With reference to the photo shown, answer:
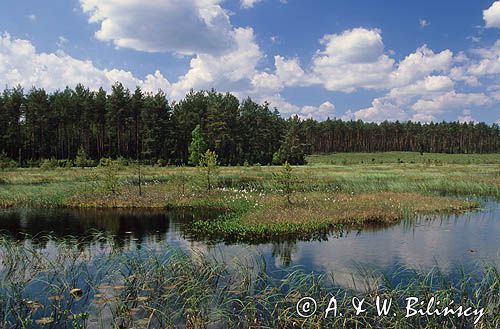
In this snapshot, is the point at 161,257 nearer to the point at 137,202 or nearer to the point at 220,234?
the point at 220,234

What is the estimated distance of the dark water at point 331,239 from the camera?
1703cm

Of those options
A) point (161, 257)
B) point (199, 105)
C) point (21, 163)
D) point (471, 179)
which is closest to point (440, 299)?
point (161, 257)

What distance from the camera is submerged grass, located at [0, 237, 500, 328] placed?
9.93m

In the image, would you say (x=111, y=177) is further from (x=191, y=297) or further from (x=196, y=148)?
(x=196, y=148)

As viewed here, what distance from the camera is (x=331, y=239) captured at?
21875mm

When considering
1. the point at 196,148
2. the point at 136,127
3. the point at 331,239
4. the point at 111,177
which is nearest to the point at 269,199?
the point at 331,239

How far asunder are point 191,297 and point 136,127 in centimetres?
8015

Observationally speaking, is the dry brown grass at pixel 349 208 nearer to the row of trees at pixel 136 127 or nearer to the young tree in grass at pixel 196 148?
the young tree in grass at pixel 196 148

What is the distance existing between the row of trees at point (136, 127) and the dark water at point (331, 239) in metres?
48.0

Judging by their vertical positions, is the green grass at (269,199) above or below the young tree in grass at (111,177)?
below

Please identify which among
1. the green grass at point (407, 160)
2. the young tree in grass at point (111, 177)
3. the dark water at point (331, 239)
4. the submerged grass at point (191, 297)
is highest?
the green grass at point (407, 160)

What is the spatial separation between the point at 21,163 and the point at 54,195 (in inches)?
1691

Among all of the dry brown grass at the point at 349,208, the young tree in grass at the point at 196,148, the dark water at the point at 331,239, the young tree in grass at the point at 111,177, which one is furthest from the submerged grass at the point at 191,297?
the young tree in grass at the point at 196,148

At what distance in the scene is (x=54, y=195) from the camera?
35906 millimetres
